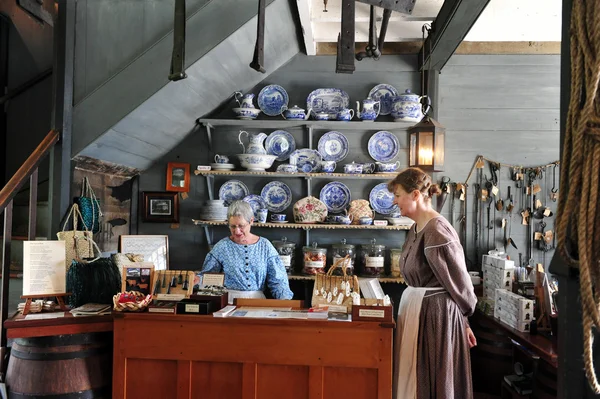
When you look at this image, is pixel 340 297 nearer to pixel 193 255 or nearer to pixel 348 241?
pixel 348 241

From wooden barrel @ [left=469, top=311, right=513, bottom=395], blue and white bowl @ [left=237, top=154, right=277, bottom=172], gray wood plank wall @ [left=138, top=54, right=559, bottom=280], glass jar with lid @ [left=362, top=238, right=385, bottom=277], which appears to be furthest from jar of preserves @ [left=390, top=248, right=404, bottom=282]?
blue and white bowl @ [left=237, top=154, right=277, bottom=172]

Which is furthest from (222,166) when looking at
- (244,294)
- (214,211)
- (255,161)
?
(244,294)

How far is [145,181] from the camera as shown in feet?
15.0

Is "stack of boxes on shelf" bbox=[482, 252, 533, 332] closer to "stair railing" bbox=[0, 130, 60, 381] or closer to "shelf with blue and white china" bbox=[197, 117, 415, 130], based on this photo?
"shelf with blue and white china" bbox=[197, 117, 415, 130]

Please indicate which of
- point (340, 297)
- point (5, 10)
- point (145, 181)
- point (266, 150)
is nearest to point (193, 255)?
point (145, 181)

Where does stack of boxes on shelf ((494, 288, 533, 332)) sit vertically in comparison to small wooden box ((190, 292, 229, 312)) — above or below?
below

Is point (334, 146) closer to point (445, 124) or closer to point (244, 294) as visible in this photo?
point (445, 124)

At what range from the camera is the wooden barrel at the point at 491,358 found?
11.0 feet

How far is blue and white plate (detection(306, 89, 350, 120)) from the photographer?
14.9 feet

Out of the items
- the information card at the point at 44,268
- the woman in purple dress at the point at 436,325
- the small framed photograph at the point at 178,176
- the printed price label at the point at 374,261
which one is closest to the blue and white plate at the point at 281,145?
the small framed photograph at the point at 178,176

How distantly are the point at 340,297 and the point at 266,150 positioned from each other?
7.78 feet

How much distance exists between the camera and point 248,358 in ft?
7.10

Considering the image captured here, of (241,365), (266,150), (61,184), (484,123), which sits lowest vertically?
(241,365)

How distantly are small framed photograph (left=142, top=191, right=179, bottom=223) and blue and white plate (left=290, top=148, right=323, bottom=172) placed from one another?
1.19 metres
